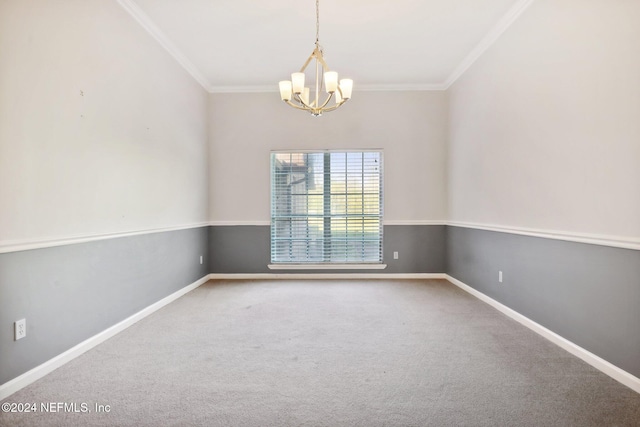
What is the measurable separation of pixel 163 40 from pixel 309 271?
351 centimetres

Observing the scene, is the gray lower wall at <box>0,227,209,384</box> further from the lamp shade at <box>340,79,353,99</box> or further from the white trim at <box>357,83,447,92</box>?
the white trim at <box>357,83,447,92</box>

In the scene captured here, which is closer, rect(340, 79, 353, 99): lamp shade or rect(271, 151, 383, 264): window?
rect(340, 79, 353, 99): lamp shade

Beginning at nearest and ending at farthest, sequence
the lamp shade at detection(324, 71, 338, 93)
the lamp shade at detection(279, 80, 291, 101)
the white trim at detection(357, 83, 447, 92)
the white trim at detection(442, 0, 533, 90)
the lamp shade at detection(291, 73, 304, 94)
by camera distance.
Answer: the lamp shade at detection(324, 71, 338, 93), the lamp shade at detection(291, 73, 304, 94), the lamp shade at detection(279, 80, 291, 101), the white trim at detection(442, 0, 533, 90), the white trim at detection(357, 83, 447, 92)

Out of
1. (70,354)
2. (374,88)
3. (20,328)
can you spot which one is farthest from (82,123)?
(374,88)

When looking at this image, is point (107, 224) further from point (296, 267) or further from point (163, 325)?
point (296, 267)

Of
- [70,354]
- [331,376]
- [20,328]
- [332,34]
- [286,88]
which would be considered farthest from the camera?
[332,34]

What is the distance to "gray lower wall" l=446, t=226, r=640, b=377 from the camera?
188cm

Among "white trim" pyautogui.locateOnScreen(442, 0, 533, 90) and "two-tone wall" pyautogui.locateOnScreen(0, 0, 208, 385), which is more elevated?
"white trim" pyautogui.locateOnScreen(442, 0, 533, 90)

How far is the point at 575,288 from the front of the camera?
2264 mm

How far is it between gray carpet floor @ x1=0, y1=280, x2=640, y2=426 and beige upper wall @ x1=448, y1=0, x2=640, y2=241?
1.03m

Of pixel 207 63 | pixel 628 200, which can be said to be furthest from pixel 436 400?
pixel 207 63

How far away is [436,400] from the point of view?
1716 mm

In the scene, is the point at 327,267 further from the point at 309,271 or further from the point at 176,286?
the point at 176,286

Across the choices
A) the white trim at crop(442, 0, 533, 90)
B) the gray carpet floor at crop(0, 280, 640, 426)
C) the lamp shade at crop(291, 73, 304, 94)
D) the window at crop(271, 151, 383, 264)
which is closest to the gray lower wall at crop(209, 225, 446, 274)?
the window at crop(271, 151, 383, 264)
